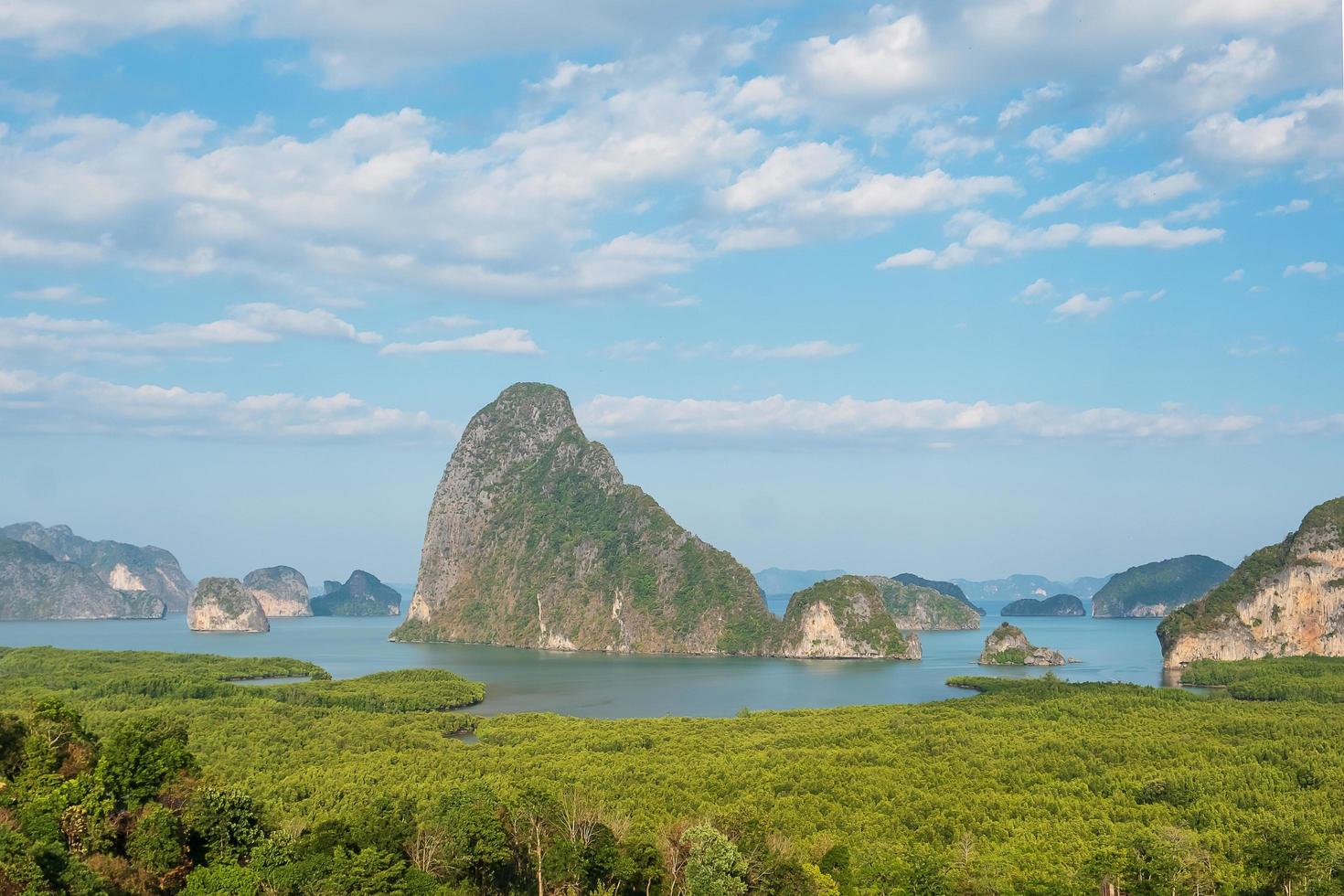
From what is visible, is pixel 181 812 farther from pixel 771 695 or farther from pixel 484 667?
pixel 484 667

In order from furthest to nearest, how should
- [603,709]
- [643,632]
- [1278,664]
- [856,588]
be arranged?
1. [643,632]
2. [856,588]
3. [1278,664]
4. [603,709]

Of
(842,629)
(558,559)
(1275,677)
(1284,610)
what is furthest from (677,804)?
(558,559)

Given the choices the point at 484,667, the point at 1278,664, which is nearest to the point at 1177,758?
the point at 1278,664

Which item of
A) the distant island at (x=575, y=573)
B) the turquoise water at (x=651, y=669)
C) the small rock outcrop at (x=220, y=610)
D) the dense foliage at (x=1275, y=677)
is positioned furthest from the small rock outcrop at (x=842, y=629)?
the small rock outcrop at (x=220, y=610)

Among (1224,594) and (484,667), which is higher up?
(1224,594)

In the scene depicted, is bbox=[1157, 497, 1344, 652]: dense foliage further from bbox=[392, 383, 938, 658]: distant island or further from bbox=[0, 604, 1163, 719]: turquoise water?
bbox=[392, 383, 938, 658]: distant island

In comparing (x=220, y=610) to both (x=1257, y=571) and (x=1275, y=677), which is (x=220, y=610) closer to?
(x=1257, y=571)
